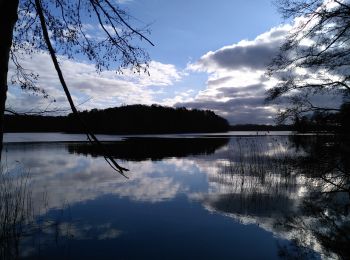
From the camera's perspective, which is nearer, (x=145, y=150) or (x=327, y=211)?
(x=327, y=211)

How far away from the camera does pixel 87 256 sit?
285 inches

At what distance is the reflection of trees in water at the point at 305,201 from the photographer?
8.28 meters

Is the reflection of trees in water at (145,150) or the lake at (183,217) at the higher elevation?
the reflection of trees in water at (145,150)

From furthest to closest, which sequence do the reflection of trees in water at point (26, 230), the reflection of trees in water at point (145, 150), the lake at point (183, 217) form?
the reflection of trees in water at point (145, 150), the lake at point (183, 217), the reflection of trees in water at point (26, 230)

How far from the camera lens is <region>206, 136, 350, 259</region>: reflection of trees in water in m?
8.28

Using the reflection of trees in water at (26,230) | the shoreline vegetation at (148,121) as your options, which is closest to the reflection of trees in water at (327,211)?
the reflection of trees in water at (26,230)

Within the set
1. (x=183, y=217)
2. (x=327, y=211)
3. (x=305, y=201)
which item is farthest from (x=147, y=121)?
(x=327, y=211)

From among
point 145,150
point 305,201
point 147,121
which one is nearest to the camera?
point 305,201

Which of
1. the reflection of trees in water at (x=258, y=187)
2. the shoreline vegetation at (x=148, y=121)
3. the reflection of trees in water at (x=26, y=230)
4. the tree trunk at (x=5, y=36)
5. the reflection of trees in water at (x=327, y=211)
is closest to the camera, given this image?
the tree trunk at (x=5, y=36)

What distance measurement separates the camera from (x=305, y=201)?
40.0 ft

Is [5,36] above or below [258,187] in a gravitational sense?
above

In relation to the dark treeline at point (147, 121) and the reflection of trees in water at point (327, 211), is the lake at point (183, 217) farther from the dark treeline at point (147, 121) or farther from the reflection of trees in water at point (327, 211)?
the dark treeline at point (147, 121)

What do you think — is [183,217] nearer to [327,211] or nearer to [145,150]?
[327,211]

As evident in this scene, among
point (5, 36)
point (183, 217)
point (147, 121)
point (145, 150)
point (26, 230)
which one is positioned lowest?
point (183, 217)
